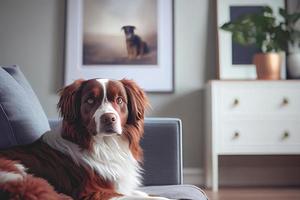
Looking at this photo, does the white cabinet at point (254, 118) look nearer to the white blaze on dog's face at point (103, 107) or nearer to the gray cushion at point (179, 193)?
the gray cushion at point (179, 193)

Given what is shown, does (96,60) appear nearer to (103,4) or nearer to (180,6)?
(103,4)

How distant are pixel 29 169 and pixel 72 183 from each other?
0.38 ft

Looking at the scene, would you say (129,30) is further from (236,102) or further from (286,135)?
(286,135)

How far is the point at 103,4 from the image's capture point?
122 inches

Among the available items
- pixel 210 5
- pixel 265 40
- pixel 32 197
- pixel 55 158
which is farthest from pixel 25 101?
pixel 210 5

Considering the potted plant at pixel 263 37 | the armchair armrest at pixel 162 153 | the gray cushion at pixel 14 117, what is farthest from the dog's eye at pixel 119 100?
the potted plant at pixel 263 37

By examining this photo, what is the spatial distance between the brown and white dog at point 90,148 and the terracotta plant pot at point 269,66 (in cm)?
174

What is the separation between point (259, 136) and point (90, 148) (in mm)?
1828

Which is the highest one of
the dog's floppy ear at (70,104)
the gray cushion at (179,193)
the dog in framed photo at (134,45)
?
the dog in framed photo at (134,45)

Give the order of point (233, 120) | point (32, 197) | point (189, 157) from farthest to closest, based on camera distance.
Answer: point (189, 157)
point (233, 120)
point (32, 197)

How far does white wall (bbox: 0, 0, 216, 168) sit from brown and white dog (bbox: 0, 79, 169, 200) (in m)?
1.90

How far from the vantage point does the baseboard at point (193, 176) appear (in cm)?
300

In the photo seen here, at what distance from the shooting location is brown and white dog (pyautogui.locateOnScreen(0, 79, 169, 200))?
1.00 m

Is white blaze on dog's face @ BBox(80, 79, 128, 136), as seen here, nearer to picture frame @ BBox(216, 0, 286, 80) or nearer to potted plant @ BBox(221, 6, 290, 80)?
potted plant @ BBox(221, 6, 290, 80)
